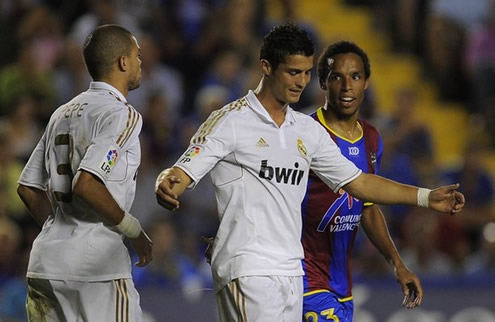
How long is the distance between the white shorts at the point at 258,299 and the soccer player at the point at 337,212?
75cm

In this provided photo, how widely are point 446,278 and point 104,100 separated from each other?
4904 mm

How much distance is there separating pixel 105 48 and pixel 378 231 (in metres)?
2.13

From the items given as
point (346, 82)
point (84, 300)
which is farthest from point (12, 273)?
point (346, 82)

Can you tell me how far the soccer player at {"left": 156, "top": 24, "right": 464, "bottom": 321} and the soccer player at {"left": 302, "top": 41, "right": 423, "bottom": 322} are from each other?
2.04ft

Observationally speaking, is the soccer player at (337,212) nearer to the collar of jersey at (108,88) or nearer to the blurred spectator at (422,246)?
the collar of jersey at (108,88)

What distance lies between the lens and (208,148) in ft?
19.0

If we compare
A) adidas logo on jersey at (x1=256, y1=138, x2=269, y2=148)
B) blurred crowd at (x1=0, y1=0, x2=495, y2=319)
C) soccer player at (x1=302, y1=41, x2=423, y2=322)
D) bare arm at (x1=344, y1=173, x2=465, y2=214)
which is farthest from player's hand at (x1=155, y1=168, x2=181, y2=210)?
blurred crowd at (x1=0, y1=0, x2=495, y2=319)

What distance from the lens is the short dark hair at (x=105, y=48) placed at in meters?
5.97

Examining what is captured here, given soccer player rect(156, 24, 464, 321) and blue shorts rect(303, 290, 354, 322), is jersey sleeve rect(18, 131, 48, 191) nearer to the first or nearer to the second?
soccer player rect(156, 24, 464, 321)

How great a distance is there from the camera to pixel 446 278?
32.4ft

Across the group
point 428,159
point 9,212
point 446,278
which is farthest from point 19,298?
point 428,159

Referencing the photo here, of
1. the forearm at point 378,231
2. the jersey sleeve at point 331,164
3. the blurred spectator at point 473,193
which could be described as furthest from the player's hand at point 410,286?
the blurred spectator at point 473,193

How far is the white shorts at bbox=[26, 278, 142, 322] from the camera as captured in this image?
5.82m

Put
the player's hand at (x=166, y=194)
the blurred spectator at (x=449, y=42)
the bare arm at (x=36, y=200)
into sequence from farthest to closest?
the blurred spectator at (x=449, y=42)
the bare arm at (x=36, y=200)
the player's hand at (x=166, y=194)
